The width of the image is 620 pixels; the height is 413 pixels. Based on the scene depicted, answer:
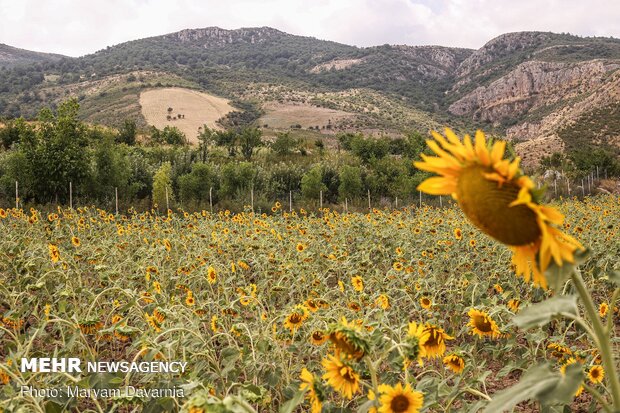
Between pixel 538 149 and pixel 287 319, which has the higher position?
pixel 538 149

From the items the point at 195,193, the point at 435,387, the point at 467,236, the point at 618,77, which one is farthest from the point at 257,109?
the point at 435,387

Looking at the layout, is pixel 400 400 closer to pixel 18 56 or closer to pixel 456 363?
pixel 456 363

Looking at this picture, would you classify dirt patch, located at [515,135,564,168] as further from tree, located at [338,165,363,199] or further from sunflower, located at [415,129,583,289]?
sunflower, located at [415,129,583,289]

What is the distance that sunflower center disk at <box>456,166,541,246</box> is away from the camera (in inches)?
30.3

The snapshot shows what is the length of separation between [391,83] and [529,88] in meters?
29.9

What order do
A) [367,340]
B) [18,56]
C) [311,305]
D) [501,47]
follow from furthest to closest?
[18,56], [501,47], [311,305], [367,340]

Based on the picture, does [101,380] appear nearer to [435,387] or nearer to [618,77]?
[435,387]

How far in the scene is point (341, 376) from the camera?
120cm

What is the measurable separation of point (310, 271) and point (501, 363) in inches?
73.4

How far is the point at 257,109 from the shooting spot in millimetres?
75312

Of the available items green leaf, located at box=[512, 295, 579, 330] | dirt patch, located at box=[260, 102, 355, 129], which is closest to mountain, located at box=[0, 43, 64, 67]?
dirt patch, located at box=[260, 102, 355, 129]

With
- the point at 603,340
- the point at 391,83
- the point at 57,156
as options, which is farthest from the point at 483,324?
the point at 391,83

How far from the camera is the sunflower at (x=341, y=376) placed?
117 centimetres

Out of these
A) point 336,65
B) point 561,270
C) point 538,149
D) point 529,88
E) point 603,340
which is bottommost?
point 603,340
